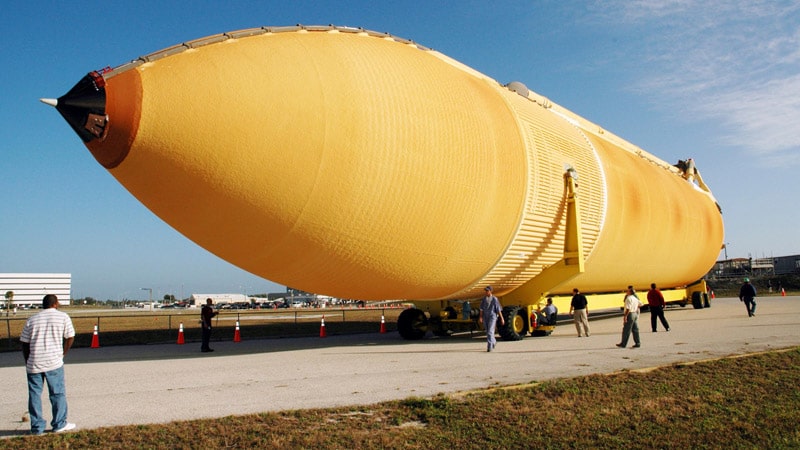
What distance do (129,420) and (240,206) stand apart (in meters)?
3.33

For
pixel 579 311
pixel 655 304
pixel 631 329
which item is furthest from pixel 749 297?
pixel 631 329

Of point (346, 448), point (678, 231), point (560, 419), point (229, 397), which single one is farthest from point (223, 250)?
point (678, 231)

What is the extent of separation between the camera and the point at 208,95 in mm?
8062

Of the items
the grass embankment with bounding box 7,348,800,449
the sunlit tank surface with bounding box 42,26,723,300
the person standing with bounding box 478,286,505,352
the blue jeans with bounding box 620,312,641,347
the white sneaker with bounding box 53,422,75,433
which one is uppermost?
the sunlit tank surface with bounding box 42,26,723,300

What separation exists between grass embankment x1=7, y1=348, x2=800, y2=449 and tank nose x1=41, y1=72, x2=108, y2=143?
413cm

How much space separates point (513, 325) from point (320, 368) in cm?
520

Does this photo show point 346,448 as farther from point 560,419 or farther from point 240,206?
point 240,206

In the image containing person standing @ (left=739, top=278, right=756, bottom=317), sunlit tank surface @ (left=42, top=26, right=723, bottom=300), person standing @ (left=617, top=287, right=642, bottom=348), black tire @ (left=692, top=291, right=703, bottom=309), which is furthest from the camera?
black tire @ (left=692, top=291, right=703, bottom=309)

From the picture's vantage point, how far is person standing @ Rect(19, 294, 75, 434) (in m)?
5.67

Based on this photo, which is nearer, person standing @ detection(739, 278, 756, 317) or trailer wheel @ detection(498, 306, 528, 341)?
trailer wheel @ detection(498, 306, 528, 341)

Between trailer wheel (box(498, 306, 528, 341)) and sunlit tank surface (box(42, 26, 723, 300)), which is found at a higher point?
sunlit tank surface (box(42, 26, 723, 300))

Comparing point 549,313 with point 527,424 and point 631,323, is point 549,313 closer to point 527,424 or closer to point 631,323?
Result: point 631,323

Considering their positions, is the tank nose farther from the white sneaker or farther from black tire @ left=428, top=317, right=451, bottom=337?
black tire @ left=428, top=317, right=451, bottom=337

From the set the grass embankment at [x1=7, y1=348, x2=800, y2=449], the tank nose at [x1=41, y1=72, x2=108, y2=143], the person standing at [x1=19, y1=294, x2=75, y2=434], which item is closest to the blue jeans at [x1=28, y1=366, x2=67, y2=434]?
the person standing at [x1=19, y1=294, x2=75, y2=434]
